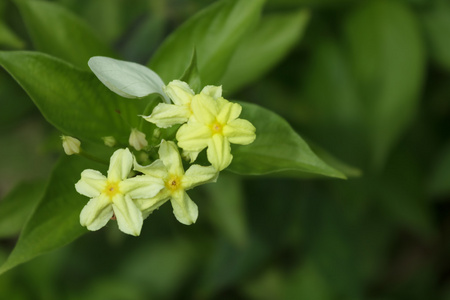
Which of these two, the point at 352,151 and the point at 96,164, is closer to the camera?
the point at 96,164

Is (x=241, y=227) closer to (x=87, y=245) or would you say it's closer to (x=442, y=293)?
(x=87, y=245)

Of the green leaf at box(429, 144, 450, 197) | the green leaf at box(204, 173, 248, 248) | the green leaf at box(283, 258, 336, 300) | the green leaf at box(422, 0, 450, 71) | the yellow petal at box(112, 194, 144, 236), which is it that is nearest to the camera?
the yellow petal at box(112, 194, 144, 236)

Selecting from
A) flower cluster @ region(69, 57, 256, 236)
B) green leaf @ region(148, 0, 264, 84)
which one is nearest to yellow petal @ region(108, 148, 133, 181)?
flower cluster @ region(69, 57, 256, 236)

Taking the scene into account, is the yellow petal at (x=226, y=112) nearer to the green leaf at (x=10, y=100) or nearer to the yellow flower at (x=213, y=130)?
the yellow flower at (x=213, y=130)

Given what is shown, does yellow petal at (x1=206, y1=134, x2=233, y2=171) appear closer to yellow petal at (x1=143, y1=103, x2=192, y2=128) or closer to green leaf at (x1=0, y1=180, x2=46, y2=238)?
yellow petal at (x1=143, y1=103, x2=192, y2=128)

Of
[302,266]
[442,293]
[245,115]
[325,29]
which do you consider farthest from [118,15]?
[442,293]
